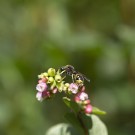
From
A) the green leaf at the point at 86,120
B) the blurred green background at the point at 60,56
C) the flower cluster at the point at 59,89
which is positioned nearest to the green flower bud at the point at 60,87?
the flower cluster at the point at 59,89

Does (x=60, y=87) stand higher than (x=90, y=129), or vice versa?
(x=60, y=87)

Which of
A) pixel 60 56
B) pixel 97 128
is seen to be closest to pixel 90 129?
pixel 97 128

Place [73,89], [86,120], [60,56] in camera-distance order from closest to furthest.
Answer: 1. [73,89]
2. [86,120]
3. [60,56]

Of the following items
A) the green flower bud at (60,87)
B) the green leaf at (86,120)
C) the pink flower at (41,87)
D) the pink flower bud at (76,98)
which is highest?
the pink flower at (41,87)

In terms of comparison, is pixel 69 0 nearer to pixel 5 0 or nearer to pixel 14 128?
pixel 5 0

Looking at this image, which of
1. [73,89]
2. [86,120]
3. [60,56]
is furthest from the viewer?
[60,56]

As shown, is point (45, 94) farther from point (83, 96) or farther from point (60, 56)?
point (60, 56)

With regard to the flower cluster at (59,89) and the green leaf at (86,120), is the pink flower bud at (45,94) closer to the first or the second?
the flower cluster at (59,89)
